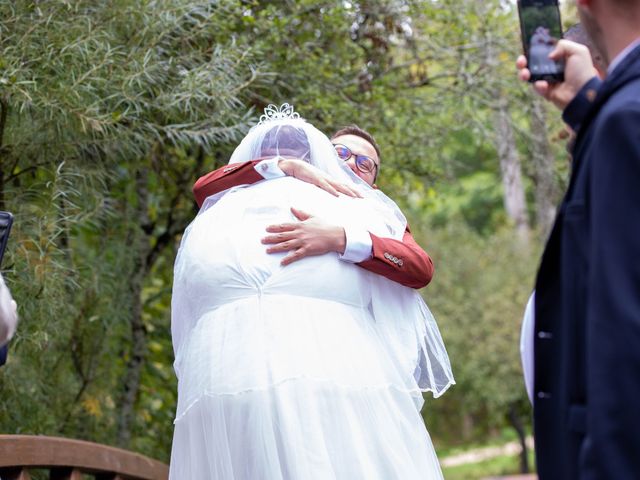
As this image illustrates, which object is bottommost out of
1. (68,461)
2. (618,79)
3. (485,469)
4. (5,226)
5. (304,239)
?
(485,469)

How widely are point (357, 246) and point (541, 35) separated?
5.17 ft

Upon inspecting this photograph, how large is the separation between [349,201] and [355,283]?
38 centimetres

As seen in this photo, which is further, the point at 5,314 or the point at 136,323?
the point at 136,323

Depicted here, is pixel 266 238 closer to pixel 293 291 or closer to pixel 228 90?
pixel 293 291

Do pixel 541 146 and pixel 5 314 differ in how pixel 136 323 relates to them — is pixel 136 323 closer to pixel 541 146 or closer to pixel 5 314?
pixel 541 146

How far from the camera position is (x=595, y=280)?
1.79 meters

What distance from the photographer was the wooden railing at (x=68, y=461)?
3742 mm

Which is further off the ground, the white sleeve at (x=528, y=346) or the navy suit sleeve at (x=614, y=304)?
the navy suit sleeve at (x=614, y=304)

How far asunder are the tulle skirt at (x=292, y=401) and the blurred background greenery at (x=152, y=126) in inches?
42.4

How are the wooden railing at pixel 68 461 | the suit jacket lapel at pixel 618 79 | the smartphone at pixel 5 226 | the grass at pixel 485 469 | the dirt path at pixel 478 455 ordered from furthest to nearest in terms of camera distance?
the dirt path at pixel 478 455
the grass at pixel 485 469
the wooden railing at pixel 68 461
the smartphone at pixel 5 226
the suit jacket lapel at pixel 618 79

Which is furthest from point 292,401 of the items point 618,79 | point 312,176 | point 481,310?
point 481,310

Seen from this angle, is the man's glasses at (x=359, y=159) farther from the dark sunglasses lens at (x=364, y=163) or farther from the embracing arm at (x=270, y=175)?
the embracing arm at (x=270, y=175)

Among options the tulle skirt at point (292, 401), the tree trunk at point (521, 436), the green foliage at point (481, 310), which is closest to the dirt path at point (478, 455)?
the green foliage at point (481, 310)

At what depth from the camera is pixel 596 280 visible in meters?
1.78
